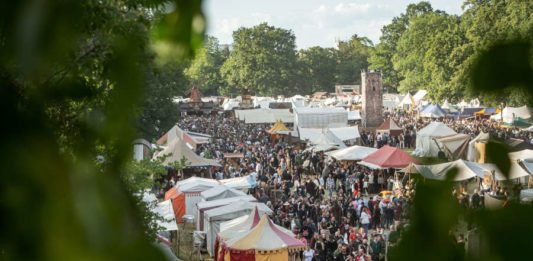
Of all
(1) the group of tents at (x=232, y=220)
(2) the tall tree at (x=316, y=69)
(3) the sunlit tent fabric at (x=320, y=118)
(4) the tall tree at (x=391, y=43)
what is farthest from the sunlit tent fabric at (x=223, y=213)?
(2) the tall tree at (x=316, y=69)

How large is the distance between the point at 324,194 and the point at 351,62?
7604cm

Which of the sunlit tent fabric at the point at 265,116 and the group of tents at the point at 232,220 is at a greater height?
the sunlit tent fabric at the point at 265,116

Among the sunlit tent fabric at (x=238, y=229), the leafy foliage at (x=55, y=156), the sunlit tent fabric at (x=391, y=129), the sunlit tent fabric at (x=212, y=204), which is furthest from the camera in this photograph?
the sunlit tent fabric at (x=391, y=129)

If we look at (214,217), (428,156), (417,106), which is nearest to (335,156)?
(214,217)

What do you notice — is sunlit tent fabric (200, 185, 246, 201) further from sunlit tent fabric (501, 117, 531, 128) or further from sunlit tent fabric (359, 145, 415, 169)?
sunlit tent fabric (501, 117, 531, 128)

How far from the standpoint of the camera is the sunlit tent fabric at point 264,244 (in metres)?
11.4

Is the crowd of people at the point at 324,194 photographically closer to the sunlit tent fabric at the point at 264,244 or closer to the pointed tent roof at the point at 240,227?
the sunlit tent fabric at the point at 264,244

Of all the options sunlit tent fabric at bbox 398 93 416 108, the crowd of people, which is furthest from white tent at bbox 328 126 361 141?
sunlit tent fabric at bbox 398 93 416 108

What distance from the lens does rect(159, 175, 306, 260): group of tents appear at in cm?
1148

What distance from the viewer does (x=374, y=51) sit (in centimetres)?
8531

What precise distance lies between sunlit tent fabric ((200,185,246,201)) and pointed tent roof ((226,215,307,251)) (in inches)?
163

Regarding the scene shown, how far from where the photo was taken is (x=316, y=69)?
297 feet

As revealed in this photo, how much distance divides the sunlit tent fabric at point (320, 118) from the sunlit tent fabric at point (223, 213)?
801 inches

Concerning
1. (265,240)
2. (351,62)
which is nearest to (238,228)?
(265,240)
